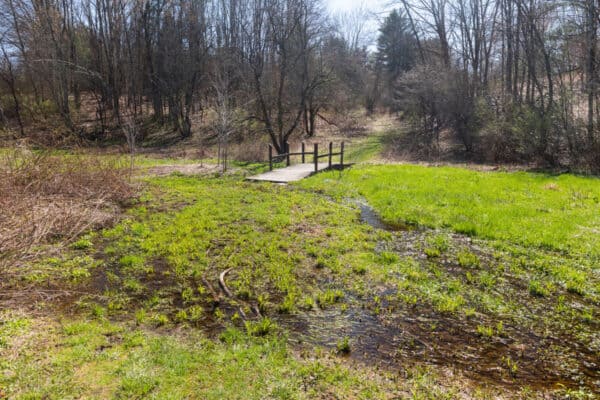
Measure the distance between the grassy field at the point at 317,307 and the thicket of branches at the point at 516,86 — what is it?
23.5 feet

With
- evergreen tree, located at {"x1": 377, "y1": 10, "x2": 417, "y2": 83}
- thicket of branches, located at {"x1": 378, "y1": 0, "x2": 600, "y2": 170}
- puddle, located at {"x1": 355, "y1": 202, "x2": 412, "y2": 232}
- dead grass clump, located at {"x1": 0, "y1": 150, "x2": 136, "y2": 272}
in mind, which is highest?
evergreen tree, located at {"x1": 377, "y1": 10, "x2": 417, "y2": 83}

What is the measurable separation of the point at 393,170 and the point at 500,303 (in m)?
10.5

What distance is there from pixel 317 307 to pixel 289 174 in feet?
34.0

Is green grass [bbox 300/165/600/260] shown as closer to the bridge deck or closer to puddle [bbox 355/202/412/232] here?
puddle [bbox 355/202/412/232]

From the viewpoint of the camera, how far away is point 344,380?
3.48m

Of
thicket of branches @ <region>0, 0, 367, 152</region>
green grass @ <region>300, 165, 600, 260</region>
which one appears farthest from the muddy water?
thicket of branches @ <region>0, 0, 367, 152</region>

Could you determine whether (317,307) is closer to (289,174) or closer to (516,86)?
(289,174)

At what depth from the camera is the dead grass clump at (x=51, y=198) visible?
4.59m

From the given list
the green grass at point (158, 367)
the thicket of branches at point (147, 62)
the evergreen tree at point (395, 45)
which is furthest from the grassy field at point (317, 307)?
the evergreen tree at point (395, 45)

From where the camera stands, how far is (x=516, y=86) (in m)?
21.3

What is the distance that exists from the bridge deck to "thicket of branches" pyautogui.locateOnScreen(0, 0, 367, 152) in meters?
Result: 8.63

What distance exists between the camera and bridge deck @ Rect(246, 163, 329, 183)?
1394cm

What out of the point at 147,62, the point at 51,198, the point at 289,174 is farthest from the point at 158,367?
the point at 147,62

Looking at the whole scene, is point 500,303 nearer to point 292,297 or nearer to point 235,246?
point 292,297
